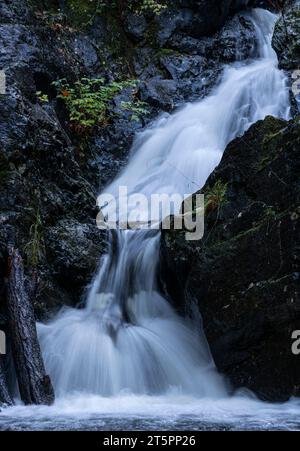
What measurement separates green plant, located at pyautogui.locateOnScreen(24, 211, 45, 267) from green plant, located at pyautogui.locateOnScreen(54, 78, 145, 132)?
3621mm

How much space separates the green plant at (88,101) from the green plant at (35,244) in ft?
11.9

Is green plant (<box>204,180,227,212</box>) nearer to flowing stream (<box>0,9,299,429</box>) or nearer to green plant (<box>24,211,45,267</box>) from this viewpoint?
flowing stream (<box>0,9,299,429</box>)

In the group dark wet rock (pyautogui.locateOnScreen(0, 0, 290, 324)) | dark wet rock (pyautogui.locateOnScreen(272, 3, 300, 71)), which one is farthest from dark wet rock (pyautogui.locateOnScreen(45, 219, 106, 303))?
dark wet rock (pyautogui.locateOnScreen(272, 3, 300, 71))

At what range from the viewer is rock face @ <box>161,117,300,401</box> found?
184 inches

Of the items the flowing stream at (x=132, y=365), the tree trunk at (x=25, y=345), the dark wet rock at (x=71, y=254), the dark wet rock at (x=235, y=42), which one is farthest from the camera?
the dark wet rock at (x=235, y=42)

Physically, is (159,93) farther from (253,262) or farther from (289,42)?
(253,262)

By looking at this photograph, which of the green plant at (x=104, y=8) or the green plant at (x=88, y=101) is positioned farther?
the green plant at (x=104, y=8)

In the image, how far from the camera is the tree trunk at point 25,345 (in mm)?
4551

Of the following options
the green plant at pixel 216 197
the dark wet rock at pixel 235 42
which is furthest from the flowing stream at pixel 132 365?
the dark wet rock at pixel 235 42

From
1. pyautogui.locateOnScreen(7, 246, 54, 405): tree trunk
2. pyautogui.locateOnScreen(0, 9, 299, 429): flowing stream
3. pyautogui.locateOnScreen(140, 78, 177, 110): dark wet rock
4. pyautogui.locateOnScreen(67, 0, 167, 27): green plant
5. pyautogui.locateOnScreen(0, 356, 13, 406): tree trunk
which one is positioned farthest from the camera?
pyautogui.locateOnScreen(67, 0, 167, 27): green plant

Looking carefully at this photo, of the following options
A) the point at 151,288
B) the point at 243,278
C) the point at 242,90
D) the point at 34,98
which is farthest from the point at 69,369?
the point at 242,90

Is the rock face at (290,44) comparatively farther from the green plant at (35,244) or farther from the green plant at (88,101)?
the green plant at (35,244)

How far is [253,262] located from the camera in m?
Result: 4.95

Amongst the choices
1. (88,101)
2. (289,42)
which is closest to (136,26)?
(289,42)
